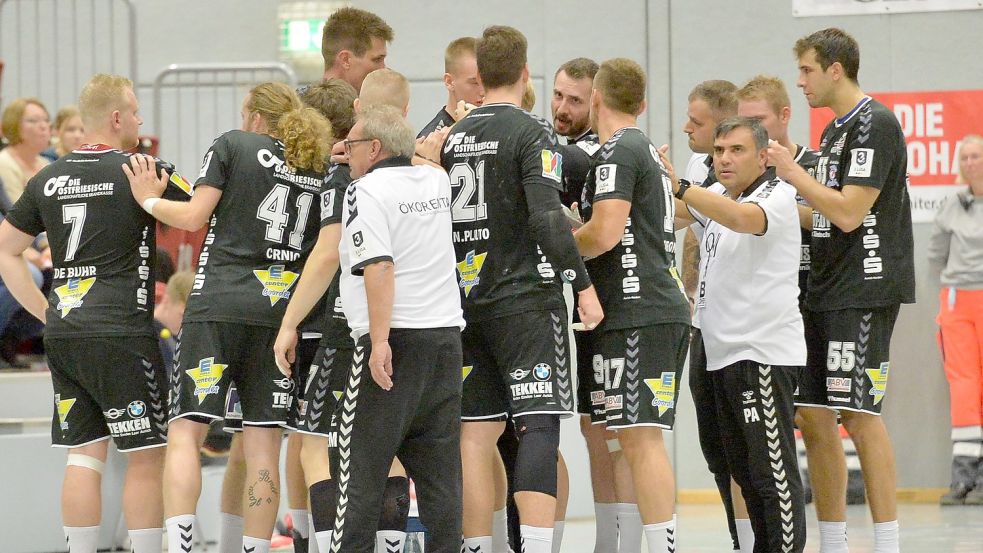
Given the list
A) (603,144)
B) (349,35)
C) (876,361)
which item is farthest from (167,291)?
(876,361)

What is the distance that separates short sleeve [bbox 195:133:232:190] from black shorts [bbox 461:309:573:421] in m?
1.13

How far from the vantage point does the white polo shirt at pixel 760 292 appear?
5.13m

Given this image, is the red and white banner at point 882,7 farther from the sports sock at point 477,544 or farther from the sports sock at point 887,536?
the sports sock at point 477,544

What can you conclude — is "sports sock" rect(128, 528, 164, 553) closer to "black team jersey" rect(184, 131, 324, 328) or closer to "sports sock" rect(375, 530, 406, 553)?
"black team jersey" rect(184, 131, 324, 328)

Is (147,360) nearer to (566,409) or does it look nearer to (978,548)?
(566,409)

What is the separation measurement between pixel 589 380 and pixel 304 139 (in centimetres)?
154

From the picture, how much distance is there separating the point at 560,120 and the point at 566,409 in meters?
1.65

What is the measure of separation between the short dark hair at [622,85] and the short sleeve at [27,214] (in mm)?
2349

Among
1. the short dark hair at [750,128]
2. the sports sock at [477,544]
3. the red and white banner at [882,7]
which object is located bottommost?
the sports sock at [477,544]

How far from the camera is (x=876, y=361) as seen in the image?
5504mm

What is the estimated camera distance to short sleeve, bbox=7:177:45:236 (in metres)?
5.15

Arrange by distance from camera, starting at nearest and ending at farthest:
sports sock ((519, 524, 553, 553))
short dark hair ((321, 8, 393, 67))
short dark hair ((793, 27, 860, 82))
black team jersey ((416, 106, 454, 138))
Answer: sports sock ((519, 524, 553, 553))
black team jersey ((416, 106, 454, 138))
short dark hair ((793, 27, 860, 82))
short dark hair ((321, 8, 393, 67))

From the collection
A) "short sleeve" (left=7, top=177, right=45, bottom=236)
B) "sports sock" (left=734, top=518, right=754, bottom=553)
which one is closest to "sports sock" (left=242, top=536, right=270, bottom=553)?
"short sleeve" (left=7, top=177, right=45, bottom=236)

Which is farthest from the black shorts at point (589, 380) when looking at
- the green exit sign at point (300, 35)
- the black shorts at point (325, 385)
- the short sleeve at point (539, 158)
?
the green exit sign at point (300, 35)
